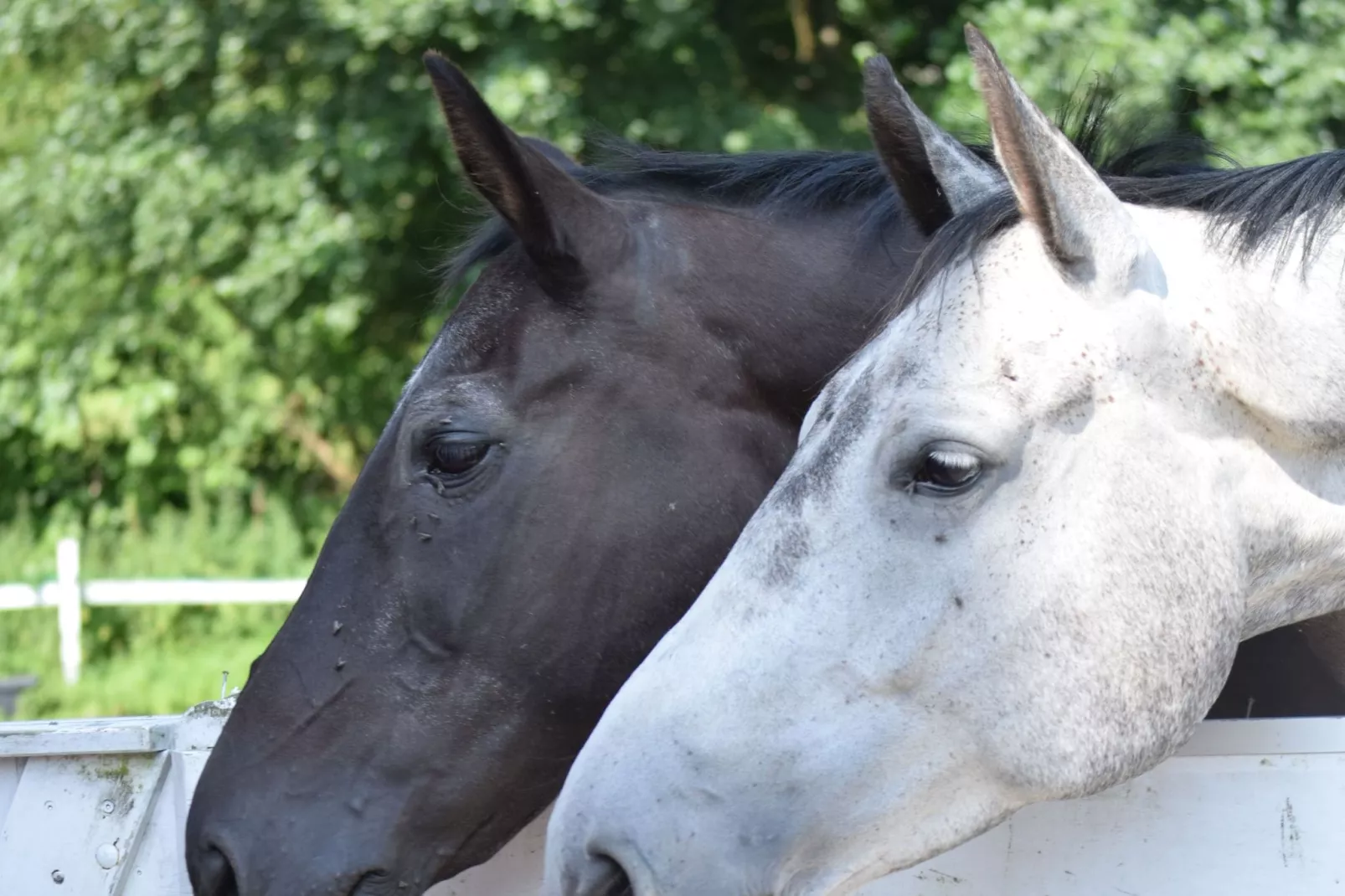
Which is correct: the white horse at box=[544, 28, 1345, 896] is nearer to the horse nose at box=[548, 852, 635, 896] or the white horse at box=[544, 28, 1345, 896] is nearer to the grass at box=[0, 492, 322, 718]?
the horse nose at box=[548, 852, 635, 896]

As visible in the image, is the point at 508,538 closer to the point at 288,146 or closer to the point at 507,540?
the point at 507,540

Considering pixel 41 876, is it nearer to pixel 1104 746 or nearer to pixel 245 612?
pixel 1104 746

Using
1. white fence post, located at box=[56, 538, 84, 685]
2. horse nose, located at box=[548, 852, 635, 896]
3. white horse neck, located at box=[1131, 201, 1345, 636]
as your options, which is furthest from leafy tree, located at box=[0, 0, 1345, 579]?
horse nose, located at box=[548, 852, 635, 896]

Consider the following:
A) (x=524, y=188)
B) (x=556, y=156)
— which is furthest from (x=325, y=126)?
(x=524, y=188)

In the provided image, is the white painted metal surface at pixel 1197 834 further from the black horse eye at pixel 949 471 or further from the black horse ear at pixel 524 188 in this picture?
the black horse ear at pixel 524 188

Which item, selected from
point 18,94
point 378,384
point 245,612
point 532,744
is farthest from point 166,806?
point 18,94

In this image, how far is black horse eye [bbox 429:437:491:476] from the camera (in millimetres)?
2096

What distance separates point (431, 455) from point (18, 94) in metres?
8.39

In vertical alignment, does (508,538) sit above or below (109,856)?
above

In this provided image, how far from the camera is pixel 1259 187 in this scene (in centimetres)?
185

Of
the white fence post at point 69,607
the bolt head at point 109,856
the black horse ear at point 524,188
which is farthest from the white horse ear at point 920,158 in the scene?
the white fence post at point 69,607

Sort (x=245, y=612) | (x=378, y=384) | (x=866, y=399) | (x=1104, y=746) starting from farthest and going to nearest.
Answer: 1. (x=378, y=384)
2. (x=245, y=612)
3. (x=866, y=399)
4. (x=1104, y=746)

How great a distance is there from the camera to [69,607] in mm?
7953

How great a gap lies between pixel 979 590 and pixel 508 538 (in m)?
0.76
